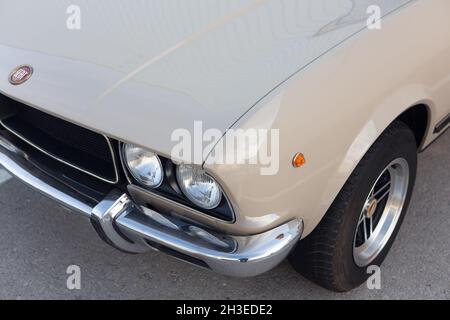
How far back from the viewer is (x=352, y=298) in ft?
7.92

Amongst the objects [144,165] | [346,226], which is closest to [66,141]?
[144,165]

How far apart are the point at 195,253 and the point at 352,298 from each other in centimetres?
101

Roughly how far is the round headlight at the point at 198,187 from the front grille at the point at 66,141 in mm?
310

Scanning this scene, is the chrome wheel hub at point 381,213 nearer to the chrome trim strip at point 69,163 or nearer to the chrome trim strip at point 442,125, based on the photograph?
the chrome trim strip at point 442,125

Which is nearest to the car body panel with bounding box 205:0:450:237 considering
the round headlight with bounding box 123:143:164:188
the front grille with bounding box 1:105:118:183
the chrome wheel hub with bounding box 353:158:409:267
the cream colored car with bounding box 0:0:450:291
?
the cream colored car with bounding box 0:0:450:291

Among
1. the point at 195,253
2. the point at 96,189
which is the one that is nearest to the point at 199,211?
the point at 195,253

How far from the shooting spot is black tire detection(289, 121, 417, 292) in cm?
199

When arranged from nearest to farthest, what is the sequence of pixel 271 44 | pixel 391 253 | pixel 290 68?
1. pixel 290 68
2. pixel 271 44
3. pixel 391 253

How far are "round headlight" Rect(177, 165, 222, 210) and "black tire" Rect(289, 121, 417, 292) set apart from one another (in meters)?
0.55

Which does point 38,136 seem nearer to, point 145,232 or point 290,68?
point 145,232

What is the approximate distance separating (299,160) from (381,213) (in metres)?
1.04

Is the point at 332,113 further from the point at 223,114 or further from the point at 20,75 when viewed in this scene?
the point at 20,75
